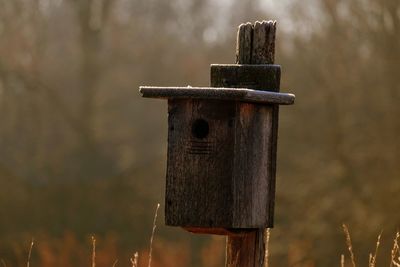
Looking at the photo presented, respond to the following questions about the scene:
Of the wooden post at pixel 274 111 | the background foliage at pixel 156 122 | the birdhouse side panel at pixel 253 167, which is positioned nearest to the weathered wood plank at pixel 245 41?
the wooden post at pixel 274 111

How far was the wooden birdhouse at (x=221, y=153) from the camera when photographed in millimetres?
4035

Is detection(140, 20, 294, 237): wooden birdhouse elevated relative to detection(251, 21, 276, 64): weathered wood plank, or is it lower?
lower

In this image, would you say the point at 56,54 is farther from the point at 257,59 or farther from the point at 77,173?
the point at 257,59

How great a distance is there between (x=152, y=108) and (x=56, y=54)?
2.14m

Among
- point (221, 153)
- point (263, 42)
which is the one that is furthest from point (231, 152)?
point (263, 42)

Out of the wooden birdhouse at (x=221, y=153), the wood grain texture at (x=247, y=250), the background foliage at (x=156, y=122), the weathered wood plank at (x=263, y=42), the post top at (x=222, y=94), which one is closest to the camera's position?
the post top at (x=222, y=94)

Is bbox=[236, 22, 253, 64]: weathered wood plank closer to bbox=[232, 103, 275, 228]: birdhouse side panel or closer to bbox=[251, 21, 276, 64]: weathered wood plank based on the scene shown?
bbox=[251, 21, 276, 64]: weathered wood plank

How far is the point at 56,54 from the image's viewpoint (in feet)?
58.2

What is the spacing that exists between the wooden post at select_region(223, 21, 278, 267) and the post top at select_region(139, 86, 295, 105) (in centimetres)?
17

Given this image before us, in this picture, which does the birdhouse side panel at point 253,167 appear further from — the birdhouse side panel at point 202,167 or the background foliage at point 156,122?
the background foliage at point 156,122

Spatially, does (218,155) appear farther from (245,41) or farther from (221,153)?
(245,41)

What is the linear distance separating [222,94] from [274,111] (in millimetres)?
415

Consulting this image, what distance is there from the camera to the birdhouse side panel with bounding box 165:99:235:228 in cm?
404

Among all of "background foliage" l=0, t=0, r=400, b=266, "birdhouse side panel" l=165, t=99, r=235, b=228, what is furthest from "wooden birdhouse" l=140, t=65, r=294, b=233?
"background foliage" l=0, t=0, r=400, b=266
